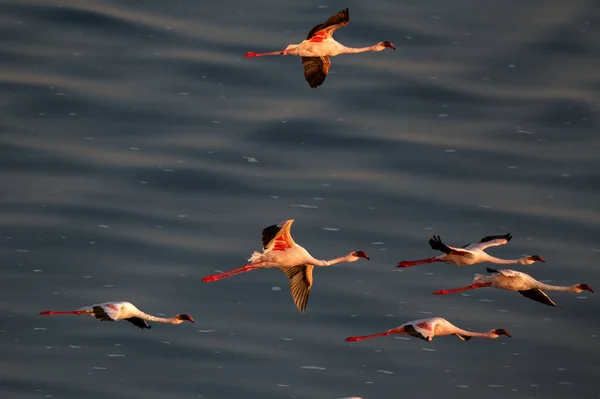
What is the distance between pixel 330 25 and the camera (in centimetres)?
3139

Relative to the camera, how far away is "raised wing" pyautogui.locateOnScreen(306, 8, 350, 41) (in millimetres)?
30539

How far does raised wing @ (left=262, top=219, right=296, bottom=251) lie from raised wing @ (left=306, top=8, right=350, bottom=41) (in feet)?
11.5

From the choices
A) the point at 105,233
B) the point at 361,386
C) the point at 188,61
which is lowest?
the point at 361,386

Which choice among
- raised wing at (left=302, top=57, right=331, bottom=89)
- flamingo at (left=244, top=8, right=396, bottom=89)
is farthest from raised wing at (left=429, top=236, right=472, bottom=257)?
raised wing at (left=302, top=57, right=331, bottom=89)

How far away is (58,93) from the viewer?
151 feet

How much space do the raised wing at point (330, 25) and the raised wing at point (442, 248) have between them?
4233 mm

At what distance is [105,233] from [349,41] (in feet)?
32.5

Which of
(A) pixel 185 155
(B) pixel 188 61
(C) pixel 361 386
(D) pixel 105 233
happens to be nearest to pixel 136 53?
(B) pixel 188 61

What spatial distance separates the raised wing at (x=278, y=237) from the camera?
30703 millimetres

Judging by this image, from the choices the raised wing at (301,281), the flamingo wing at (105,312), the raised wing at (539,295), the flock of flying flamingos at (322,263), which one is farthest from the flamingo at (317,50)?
the flamingo wing at (105,312)

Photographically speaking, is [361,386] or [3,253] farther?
[3,253]

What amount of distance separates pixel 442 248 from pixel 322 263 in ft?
12.0

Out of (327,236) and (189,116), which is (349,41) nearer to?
(189,116)

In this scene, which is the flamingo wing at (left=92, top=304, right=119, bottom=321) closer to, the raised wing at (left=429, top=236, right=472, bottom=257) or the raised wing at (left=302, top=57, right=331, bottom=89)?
the raised wing at (left=429, top=236, right=472, bottom=257)
